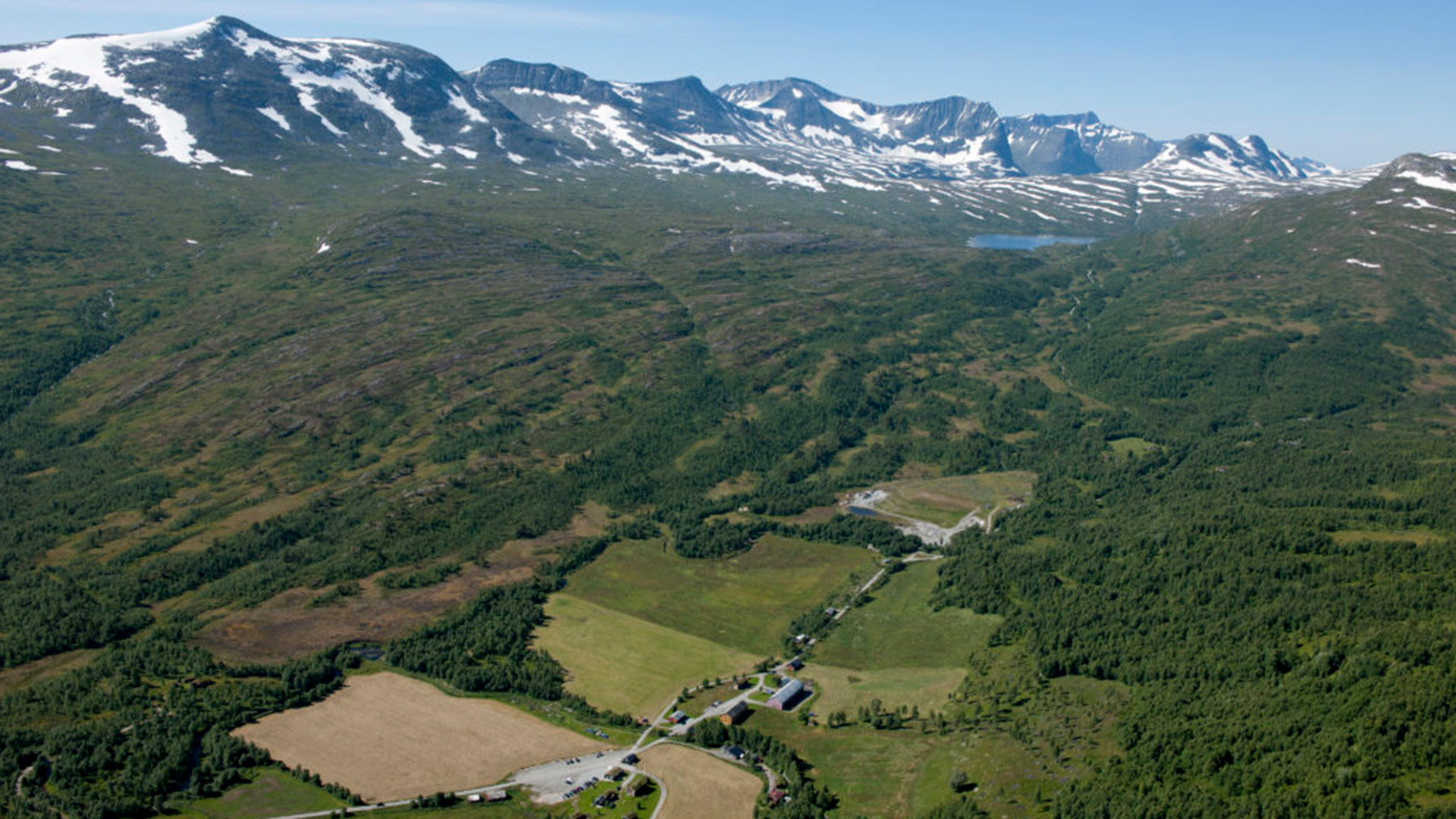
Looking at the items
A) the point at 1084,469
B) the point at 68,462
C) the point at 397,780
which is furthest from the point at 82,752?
the point at 1084,469

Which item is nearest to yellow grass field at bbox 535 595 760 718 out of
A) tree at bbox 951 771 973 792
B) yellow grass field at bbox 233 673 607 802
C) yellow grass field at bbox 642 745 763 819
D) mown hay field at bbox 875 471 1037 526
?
yellow grass field at bbox 233 673 607 802

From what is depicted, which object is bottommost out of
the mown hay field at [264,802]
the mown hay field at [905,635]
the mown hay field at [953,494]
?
the mown hay field at [264,802]

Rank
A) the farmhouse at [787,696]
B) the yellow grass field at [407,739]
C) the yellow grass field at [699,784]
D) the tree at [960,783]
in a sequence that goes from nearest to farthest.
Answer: the yellow grass field at [699,784], the tree at [960,783], the yellow grass field at [407,739], the farmhouse at [787,696]

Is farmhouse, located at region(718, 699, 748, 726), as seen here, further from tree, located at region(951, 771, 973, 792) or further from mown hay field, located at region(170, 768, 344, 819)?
mown hay field, located at region(170, 768, 344, 819)

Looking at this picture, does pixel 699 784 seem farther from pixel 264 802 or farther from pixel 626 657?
pixel 264 802

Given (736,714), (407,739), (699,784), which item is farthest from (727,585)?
(407,739)

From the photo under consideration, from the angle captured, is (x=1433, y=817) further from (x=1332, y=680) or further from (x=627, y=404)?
(x=627, y=404)

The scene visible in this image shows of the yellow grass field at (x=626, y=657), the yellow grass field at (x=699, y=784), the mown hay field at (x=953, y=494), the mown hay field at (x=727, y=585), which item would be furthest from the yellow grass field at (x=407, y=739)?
the mown hay field at (x=953, y=494)

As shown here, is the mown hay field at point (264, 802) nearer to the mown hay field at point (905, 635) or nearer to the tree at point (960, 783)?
the tree at point (960, 783)
